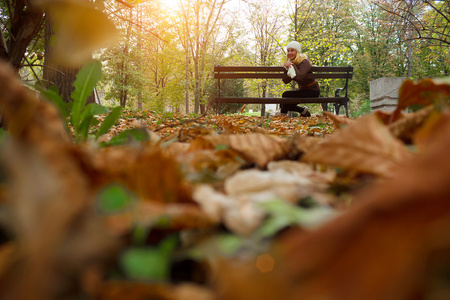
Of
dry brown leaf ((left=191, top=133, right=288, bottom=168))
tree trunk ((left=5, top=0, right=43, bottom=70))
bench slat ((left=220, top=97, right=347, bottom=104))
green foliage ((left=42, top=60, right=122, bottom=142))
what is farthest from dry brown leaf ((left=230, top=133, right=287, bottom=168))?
bench slat ((left=220, top=97, right=347, bottom=104))

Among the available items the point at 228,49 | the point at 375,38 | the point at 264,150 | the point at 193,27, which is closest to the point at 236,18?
the point at 228,49

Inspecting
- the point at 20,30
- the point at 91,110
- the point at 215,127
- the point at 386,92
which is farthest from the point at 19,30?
the point at 386,92

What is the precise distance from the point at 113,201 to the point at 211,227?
0.14 meters

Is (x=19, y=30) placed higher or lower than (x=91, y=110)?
higher

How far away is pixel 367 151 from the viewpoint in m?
0.52

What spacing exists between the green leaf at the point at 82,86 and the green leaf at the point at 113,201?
3.24 ft

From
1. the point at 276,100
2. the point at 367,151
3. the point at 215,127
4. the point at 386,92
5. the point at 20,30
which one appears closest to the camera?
the point at 367,151

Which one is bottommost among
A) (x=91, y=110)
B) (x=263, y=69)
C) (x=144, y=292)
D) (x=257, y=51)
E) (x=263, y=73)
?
(x=144, y=292)

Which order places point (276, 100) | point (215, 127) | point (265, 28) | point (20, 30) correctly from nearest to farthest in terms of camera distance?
point (20, 30)
point (215, 127)
point (276, 100)
point (265, 28)

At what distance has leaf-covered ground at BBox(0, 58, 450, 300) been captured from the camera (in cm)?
27

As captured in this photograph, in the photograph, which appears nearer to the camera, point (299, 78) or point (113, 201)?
point (113, 201)

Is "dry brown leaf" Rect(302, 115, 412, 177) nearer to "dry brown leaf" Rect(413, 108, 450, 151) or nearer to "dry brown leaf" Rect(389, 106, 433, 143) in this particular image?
"dry brown leaf" Rect(413, 108, 450, 151)

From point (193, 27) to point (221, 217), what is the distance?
2363 cm

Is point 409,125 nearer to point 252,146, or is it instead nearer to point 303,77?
point 252,146
